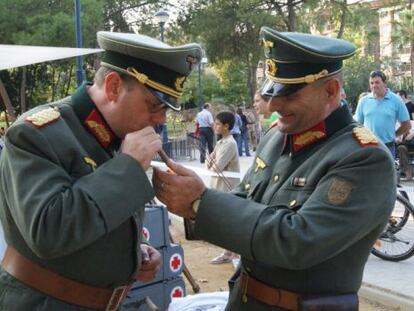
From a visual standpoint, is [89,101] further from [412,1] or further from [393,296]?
[412,1]

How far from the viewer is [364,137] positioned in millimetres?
2031

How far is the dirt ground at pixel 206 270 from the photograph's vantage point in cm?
543

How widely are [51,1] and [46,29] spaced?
199cm

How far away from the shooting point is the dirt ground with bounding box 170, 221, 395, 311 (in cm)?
543

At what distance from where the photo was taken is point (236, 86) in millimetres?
45469

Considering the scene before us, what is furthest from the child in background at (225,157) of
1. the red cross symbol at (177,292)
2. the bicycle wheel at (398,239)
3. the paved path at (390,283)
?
the red cross symbol at (177,292)

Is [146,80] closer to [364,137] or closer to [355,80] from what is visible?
[364,137]

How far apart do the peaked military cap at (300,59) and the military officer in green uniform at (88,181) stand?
0.30 meters

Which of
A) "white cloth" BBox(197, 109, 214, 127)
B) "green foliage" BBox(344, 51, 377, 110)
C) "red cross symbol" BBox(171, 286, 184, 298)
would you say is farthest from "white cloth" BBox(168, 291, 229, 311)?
"green foliage" BBox(344, 51, 377, 110)

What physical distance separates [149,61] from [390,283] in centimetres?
436

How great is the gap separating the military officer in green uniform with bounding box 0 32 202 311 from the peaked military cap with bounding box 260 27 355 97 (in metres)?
0.30

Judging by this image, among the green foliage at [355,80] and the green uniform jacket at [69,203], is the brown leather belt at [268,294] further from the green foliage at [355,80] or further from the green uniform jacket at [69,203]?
the green foliage at [355,80]

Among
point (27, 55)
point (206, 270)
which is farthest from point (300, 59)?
point (27, 55)

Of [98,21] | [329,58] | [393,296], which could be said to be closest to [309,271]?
[329,58]
